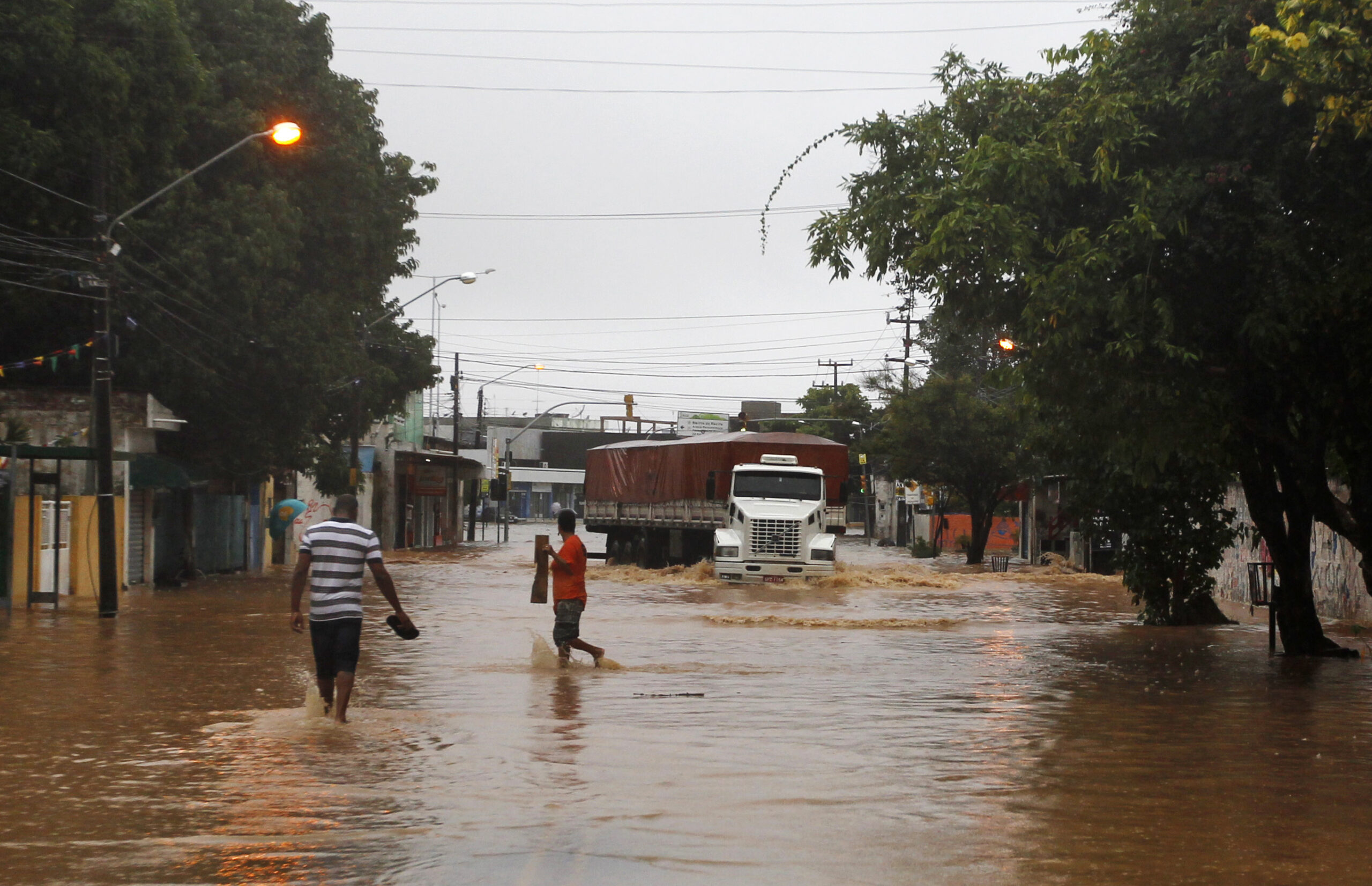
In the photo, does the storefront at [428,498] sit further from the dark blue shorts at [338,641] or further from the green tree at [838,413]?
the dark blue shorts at [338,641]

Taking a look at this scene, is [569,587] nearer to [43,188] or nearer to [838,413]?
[43,188]

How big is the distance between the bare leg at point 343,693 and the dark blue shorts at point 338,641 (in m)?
0.04

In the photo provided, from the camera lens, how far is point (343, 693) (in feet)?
38.5

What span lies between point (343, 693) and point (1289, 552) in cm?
1234

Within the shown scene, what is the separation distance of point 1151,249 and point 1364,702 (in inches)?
182

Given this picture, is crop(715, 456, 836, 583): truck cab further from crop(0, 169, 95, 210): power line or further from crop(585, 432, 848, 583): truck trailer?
crop(0, 169, 95, 210): power line

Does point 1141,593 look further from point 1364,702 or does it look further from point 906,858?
point 906,858

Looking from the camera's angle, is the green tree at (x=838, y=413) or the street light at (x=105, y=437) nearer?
the street light at (x=105, y=437)

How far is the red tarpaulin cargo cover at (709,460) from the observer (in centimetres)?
3869

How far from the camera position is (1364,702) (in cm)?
1434

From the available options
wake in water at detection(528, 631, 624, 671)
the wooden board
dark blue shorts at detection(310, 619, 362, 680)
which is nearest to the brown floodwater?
wake in water at detection(528, 631, 624, 671)

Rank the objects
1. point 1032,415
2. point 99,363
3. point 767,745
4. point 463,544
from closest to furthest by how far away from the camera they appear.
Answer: point 767,745, point 1032,415, point 99,363, point 463,544

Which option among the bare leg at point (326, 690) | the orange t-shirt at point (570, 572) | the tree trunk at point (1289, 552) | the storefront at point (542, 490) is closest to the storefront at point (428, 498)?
the tree trunk at point (1289, 552)

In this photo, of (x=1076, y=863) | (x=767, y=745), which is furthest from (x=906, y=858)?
(x=767, y=745)
